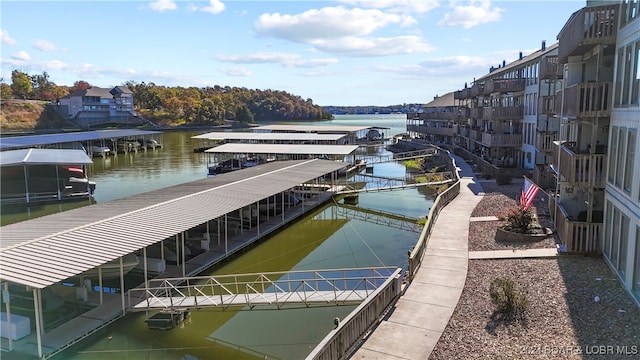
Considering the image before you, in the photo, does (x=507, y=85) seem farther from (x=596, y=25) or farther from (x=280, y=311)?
(x=280, y=311)

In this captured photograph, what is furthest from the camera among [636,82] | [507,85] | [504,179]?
[507,85]

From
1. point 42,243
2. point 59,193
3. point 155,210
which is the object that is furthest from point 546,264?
point 59,193

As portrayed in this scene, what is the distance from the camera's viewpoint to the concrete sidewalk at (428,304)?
476 inches

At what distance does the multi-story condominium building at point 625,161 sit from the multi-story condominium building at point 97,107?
12529cm

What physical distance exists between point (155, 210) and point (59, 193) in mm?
22778

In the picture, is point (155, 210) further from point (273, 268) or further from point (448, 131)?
point (448, 131)

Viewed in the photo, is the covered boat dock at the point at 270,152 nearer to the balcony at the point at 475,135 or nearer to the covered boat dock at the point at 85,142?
the balcony at the point at 475,135

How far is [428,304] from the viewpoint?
14.7 metres

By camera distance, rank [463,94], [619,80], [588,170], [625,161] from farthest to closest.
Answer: [463,94], [588,170], [619,80], [625,161]

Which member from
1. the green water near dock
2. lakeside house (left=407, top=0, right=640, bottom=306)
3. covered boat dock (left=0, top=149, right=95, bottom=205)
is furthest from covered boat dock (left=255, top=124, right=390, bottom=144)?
the green water near dock

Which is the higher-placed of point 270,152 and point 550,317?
point 270,152

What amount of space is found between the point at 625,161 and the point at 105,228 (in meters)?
18.2

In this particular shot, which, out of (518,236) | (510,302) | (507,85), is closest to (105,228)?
(510,302)

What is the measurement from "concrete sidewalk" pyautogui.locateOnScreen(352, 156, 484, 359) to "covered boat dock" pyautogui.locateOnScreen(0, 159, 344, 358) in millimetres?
8507
